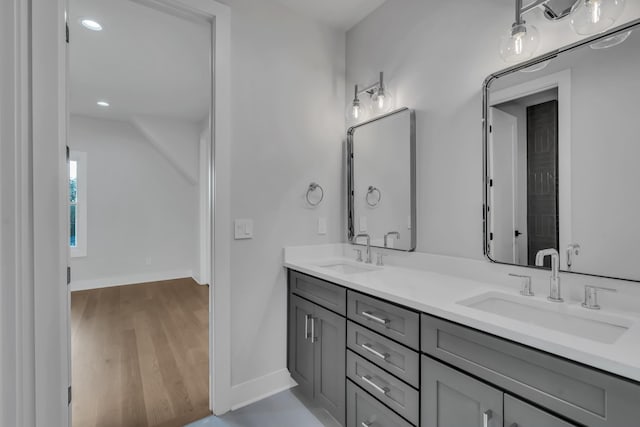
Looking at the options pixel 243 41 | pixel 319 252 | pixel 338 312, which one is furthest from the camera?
pixel 319 252

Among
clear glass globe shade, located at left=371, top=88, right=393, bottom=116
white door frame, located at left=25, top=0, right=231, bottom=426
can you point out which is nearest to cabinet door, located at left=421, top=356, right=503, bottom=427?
white door frame, located at left=25, top=0, right=231, bottom=426

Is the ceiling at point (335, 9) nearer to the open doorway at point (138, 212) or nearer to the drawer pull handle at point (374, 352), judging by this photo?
the open doorway at point (138, 212)

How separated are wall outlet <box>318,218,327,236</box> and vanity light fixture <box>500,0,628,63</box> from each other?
4.57 ft

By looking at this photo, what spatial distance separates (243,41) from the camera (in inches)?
74.5

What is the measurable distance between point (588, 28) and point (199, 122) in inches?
189

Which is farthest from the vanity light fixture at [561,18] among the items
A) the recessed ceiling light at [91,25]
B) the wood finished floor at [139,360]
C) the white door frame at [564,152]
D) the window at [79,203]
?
the window at [79,203]

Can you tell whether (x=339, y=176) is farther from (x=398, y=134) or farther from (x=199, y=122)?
(x=199, y=122)

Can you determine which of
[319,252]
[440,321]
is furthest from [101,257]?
[440,321]

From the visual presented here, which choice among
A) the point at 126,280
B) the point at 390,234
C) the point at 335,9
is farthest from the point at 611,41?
the point at 126,280

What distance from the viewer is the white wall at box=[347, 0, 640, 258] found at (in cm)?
150

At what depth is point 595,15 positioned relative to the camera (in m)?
1.11

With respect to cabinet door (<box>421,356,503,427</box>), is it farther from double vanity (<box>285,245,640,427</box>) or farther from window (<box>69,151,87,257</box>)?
window (<box>69,151,87,257</box>)

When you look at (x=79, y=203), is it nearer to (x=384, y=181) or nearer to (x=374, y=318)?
(x=384, y=181)

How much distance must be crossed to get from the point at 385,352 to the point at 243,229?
41.8 inches
